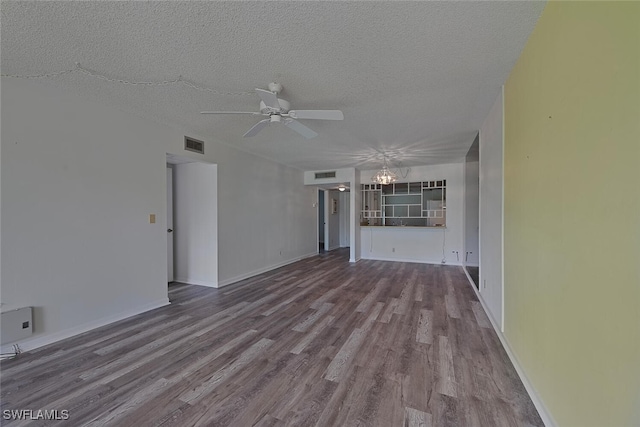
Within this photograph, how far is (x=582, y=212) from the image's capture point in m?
1.13

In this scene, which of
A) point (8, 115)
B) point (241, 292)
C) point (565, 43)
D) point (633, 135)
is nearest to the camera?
point (633, 135)

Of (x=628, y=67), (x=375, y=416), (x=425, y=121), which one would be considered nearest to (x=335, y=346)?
(x=375, y=416)

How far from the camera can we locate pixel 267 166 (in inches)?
213

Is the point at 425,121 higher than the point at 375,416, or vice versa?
the point at 425,121

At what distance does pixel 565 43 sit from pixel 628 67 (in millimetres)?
569

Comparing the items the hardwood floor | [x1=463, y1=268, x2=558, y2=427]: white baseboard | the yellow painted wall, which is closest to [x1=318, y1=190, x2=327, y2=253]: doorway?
the hardwood floor

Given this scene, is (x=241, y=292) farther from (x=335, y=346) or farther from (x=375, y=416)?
(x=375, y=416)

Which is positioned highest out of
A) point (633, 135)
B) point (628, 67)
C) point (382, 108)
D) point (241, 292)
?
point (382, 108)

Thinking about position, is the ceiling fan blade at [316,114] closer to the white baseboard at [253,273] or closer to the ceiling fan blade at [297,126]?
the ceiling fan blade at [297,126]

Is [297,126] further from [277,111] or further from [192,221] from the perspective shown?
[192,221]

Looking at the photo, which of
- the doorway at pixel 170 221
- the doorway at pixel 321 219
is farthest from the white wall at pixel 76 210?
the doorway at pixel 321 219

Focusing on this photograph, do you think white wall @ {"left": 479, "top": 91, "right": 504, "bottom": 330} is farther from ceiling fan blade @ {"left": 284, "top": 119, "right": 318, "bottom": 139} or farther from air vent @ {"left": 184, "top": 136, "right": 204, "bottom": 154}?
air vent @ {"left": 184, "top": 136, "right": 204, "bottom": 154}

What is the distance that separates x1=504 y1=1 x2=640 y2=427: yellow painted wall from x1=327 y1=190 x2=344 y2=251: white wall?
263 inches

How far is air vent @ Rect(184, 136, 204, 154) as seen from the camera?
367 centimetres
